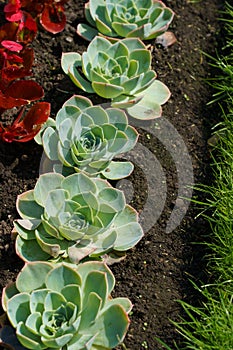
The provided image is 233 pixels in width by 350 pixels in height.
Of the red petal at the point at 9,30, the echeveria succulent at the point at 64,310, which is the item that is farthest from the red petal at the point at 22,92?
the echeveria succulent at the point at 64,310

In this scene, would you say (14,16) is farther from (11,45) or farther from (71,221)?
(71,221)

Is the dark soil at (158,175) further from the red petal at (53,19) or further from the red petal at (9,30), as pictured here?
the red petal at (9,30)

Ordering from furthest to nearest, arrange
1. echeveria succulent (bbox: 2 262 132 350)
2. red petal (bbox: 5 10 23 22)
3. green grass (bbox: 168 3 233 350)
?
red petal (bbox: 5 10 23 22) → green grass (bbox: 168 3 233 350) → echeveria succulent (bbox: 2 262 132 350)

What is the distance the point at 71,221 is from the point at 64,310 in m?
0.30

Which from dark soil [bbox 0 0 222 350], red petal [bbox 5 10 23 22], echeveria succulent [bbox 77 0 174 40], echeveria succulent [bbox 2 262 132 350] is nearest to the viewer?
echeveria succulent [bbox 2 262 132 350]

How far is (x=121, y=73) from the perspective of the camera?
2516mm

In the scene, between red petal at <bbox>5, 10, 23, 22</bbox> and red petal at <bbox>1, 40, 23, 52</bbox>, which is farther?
red petal at <bbox>5, 10, 23, 22</bbox>

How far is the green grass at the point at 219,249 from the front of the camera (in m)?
2.01

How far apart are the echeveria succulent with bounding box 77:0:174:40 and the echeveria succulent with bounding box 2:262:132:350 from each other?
110cm

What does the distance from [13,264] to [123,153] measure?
1.93 feet

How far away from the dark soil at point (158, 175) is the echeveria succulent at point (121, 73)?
88 mm

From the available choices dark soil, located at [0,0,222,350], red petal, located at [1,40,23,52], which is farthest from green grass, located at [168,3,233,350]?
red petal, located at [1,40,23,52]

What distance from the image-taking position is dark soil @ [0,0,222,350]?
2.16 m

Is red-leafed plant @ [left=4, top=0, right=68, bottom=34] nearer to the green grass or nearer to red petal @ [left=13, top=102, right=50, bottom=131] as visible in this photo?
red petal @ [left=13, top=102, right=50, bottom=131]
